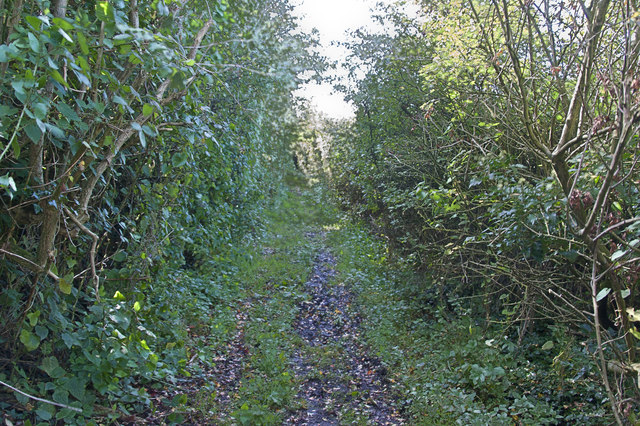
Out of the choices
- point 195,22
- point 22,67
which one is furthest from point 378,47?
point 22,67

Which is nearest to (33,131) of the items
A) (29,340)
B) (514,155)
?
(29,340)

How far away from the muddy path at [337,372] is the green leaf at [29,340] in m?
2.37

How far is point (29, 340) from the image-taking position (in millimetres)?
3074

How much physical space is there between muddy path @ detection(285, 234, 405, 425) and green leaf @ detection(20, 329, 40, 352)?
7.77ft

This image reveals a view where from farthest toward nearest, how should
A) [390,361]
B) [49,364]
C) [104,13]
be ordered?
[390,361]
[49,364]
[104,13]

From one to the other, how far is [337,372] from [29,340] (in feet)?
11.4

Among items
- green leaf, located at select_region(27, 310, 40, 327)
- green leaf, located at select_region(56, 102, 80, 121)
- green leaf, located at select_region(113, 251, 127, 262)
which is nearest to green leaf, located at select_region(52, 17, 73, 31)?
green leaf, located at select_region(56, 102, 80, 121)

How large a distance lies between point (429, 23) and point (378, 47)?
284 cm

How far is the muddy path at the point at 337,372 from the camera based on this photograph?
15.3 feet

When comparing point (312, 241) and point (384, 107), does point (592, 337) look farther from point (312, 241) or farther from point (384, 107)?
point (312, 241)

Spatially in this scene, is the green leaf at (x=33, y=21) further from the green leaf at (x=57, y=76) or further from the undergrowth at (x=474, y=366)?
the undergrowth at (x=474, y=366)

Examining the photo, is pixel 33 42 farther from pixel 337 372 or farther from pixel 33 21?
pixel 337 372

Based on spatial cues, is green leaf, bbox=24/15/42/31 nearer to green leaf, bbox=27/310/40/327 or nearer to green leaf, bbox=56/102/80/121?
green leaf, bbox=56/102/80/121

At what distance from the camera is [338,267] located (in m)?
10.4
